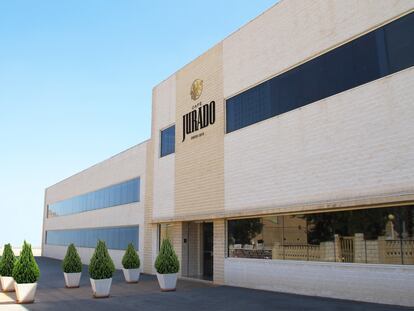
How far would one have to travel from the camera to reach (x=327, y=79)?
16.3m

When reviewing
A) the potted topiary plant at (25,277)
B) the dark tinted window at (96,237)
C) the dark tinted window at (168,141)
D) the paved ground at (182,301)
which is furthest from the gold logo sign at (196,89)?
the potted topiary plant at (25,277)

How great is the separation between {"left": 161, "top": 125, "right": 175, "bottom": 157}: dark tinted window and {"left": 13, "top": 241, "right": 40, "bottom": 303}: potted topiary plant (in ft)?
37.1

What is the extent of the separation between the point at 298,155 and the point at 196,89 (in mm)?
9329

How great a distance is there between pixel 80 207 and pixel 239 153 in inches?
1131

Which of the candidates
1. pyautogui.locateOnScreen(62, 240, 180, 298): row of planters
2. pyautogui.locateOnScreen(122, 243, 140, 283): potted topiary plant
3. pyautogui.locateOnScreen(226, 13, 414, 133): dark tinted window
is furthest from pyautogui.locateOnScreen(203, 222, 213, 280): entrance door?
pyautogui.locateOnScreen(226, 13, 414, 133): dark tinted window

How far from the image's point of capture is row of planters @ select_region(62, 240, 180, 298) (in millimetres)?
17641

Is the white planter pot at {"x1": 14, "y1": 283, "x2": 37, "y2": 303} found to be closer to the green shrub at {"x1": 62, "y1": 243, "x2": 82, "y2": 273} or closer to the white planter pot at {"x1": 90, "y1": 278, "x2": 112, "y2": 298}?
the white planter pot at {"x1": 90, "y1": 278, "x2": 112, "y2": 298}

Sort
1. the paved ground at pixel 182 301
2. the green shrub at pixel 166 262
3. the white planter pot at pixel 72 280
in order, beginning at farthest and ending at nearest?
the white planter pot at pixel 72 280, the green shrub at pixel 166 262, the paved ground at pixel 182 301

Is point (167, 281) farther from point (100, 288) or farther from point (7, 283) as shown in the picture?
point (7, 283)

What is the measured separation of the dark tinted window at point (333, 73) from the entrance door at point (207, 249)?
6.70 metres

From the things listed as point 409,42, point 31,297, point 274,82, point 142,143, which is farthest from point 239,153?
point 142,143

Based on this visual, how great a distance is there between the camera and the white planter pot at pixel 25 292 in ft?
53.9

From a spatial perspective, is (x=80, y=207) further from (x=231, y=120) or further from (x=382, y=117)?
(x=382, y=117)

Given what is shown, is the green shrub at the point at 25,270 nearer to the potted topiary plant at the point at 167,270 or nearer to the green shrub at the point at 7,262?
the green shrub at the point at 7,262
